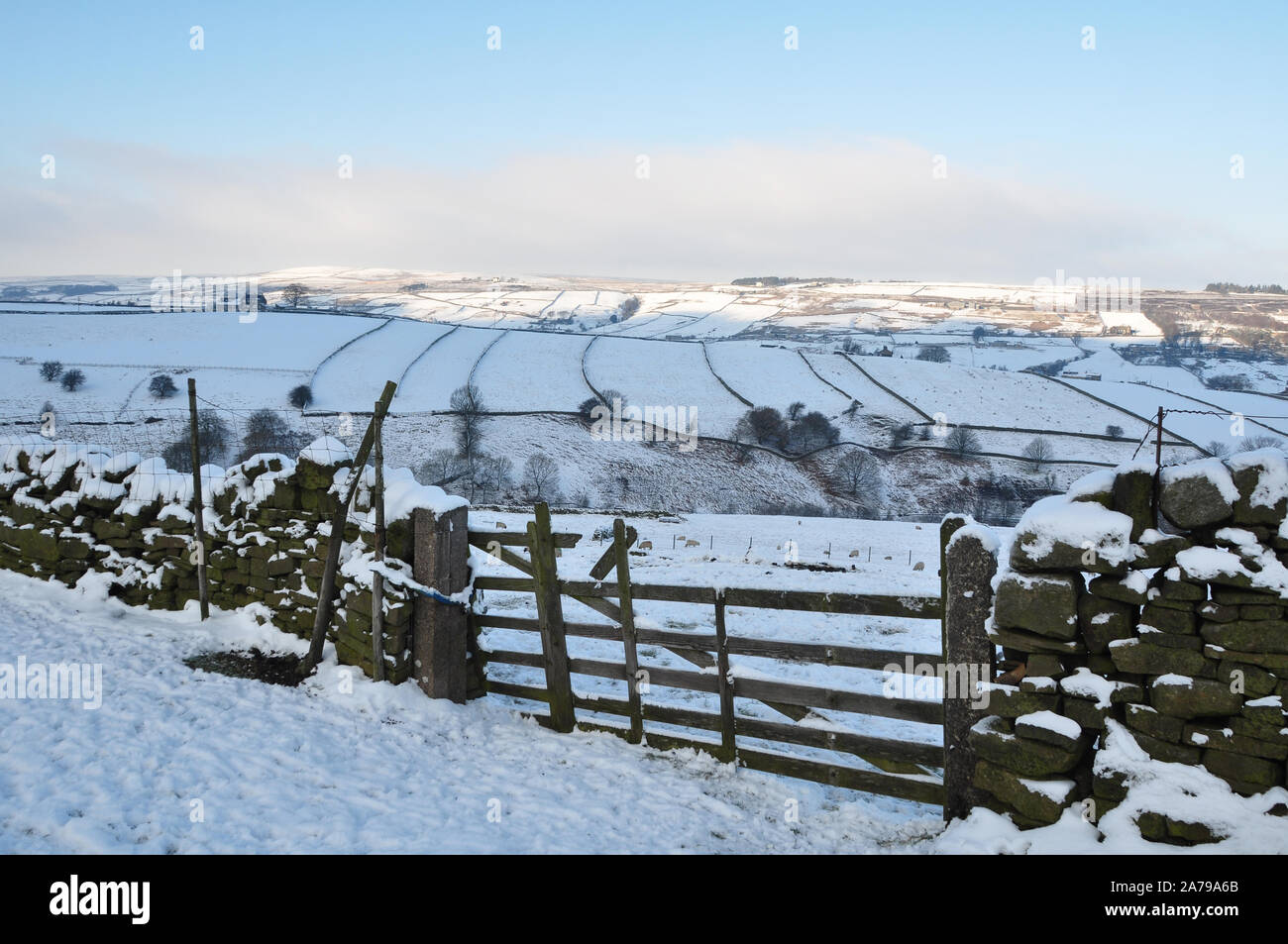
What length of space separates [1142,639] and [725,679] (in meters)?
3.05

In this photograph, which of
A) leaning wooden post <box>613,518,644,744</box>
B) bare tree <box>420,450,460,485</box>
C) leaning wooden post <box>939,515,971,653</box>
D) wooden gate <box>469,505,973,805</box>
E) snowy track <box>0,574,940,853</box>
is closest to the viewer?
snowy track <box>0,574,940,853</box>

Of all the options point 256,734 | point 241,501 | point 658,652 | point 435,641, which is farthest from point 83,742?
point 658,652

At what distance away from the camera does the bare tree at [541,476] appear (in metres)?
43.4

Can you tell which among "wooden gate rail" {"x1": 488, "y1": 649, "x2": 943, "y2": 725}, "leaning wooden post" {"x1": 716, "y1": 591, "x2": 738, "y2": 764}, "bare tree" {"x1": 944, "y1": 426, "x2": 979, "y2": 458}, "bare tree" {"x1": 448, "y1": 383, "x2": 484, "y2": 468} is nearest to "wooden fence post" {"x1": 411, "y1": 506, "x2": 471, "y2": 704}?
"wooden gate rail" {"x1": 488, "y1": 649, "x2": 943, "y2": 725}

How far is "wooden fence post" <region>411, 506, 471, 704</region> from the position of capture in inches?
300

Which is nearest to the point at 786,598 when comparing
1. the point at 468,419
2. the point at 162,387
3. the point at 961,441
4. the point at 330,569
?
the point at 330,569

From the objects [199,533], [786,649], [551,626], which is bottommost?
[551,626]

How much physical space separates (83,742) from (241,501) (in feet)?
12.7

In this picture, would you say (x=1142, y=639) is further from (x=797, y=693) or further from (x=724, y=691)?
(x=724, y=691)

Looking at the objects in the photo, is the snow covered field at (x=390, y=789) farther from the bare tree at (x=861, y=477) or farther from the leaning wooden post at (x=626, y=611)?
the bare tree at (x=861, y=477)

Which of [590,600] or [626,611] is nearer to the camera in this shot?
[626,611]

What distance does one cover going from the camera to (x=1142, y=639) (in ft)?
15.3

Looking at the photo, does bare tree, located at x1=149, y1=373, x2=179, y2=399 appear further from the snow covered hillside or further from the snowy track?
the snowy track

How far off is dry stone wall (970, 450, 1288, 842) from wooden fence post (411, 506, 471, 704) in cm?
492
